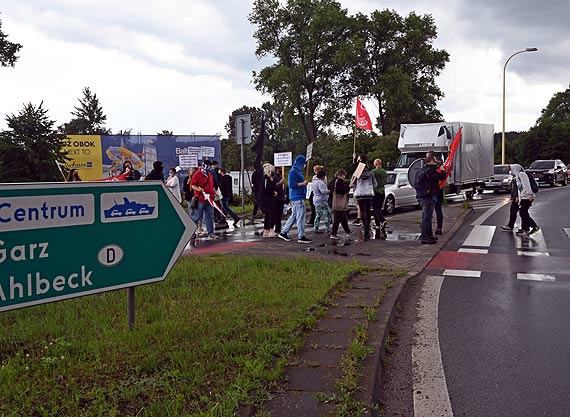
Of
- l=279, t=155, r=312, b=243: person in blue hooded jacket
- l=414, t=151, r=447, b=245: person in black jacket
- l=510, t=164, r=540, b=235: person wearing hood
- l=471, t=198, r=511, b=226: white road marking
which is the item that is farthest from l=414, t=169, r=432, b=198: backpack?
l=471, t=198, r=511, b=226: white road marking

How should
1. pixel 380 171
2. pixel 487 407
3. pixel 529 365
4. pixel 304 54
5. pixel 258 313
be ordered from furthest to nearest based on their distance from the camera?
pixel 304 54 < pixel 380 171 < pixel 258 313 < pixel 529 365 < pixel 487 407

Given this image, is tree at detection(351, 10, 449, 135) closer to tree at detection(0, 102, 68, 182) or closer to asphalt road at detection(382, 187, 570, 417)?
tree at detection(0, 102, 68, 182)

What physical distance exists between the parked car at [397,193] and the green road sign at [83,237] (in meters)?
14.6

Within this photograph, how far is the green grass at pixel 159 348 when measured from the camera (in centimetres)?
355

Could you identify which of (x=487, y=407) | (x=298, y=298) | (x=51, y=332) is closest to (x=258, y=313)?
(x=298, y=298)

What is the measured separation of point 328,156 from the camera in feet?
143

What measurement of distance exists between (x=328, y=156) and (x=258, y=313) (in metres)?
38.5

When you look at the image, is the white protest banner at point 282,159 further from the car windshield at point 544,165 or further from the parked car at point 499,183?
the car windshield at point 544,165

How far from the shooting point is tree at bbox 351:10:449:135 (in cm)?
4825

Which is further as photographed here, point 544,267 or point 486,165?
point 486,165

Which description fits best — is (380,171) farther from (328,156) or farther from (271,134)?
(271,134)

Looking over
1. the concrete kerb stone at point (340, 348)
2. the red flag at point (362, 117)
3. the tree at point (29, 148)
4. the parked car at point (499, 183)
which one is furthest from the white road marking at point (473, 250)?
the parked car at point (499, 183)

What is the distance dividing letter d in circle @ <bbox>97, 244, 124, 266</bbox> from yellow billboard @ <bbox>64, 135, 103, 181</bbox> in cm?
3021

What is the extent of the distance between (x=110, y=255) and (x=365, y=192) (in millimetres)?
8355
